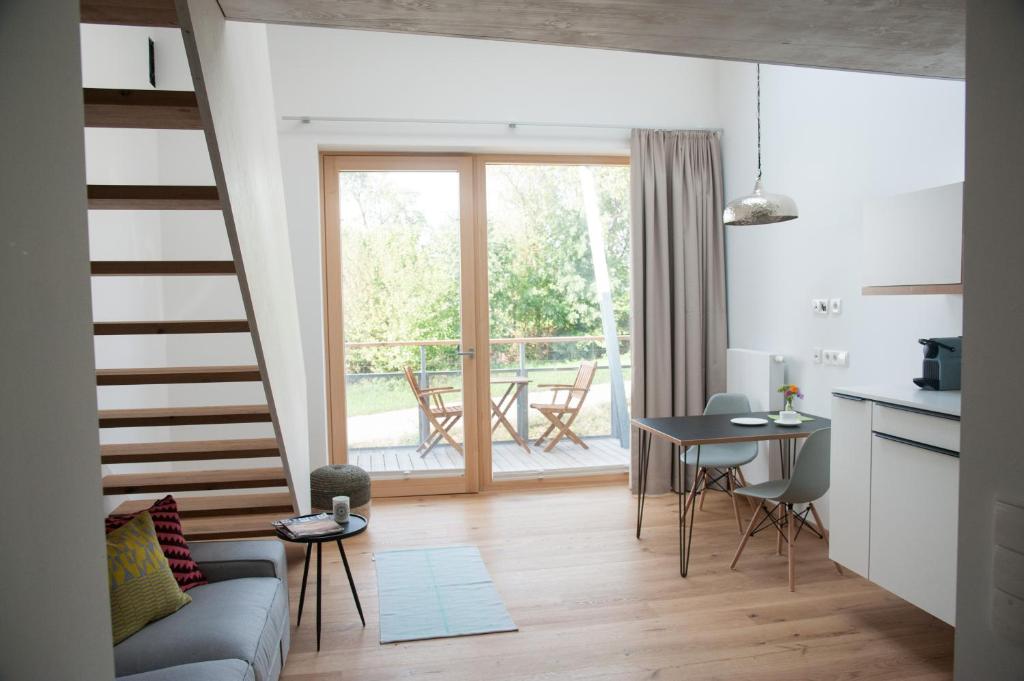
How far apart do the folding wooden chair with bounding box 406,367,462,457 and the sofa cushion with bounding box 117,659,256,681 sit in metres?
3.22

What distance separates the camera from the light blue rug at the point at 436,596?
10.4 feet

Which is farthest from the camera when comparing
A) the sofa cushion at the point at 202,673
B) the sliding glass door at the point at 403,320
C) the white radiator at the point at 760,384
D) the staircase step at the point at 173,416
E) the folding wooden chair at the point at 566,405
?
the folding wooden chair at the point at 566,405

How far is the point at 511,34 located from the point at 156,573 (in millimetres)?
2199

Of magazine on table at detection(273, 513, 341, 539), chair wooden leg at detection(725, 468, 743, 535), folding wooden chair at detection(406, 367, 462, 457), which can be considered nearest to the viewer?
magazine on table at detection(273, 513, 341, 539)

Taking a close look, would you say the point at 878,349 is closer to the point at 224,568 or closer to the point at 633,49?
the point at 633,49

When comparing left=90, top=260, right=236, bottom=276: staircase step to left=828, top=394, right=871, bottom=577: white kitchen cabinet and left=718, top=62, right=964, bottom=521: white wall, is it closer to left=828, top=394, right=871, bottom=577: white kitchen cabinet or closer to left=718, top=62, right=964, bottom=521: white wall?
left=828, top=394, right=871, bottom=577: white kitchen cabinet

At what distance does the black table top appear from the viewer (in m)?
3.66

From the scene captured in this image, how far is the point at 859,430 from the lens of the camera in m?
3.14

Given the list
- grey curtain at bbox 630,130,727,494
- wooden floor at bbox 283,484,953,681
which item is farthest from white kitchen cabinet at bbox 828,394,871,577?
grey curtain at bbox 630,130,727,494

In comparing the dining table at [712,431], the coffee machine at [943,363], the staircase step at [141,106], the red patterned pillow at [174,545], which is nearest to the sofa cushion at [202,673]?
the red patterned pillow at [174,545]

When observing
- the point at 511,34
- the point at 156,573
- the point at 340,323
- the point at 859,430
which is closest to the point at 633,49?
the point at 511,34

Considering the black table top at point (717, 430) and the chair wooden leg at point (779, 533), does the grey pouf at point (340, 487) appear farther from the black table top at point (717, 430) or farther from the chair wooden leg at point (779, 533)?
the chair wooden leg at point (779, 533)

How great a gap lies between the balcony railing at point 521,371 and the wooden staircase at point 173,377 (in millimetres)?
1192

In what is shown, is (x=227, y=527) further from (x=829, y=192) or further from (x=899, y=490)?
(x=829, y=192)
